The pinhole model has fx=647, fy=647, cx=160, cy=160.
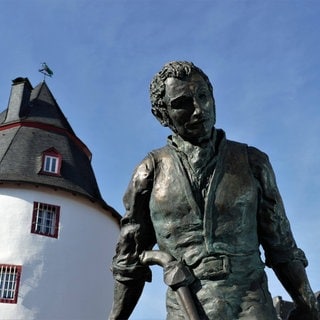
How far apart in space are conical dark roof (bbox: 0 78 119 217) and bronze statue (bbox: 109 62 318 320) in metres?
26.4

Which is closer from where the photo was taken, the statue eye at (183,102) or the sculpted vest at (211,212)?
the sculpted vest at (211,212)

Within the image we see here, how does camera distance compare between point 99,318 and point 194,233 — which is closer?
point 194,233

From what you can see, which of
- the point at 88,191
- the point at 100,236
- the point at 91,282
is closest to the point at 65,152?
the point at 88,191

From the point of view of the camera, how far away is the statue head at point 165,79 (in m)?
3.15

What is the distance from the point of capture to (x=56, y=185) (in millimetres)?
29641

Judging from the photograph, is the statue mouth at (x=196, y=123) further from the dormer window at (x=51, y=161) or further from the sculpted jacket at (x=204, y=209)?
the dormer window at (x=51, y=161)

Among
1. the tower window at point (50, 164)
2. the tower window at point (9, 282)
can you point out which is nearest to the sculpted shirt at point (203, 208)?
the tower window at point (9, 282)

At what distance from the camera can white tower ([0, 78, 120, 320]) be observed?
89.8 feet

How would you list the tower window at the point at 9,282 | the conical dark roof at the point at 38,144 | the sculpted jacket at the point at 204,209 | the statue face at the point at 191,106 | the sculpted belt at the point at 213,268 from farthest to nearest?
the conical dark roof at the point at 38,144 < the tower window at the point at 9,282 < the statue face at the point at 191,106 < the sculpted jacket at the point at 204,209 < the sculpted belt at the point at 213,268

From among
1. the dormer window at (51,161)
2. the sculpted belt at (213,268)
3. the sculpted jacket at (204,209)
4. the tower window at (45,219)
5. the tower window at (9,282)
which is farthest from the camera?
the dormer window at (51,161)

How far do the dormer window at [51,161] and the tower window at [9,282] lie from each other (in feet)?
17.2

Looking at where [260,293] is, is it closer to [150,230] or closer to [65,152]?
[150,230]

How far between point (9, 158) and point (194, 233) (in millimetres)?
29208

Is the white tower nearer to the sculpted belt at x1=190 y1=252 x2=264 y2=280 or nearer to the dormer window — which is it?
the dormer window
